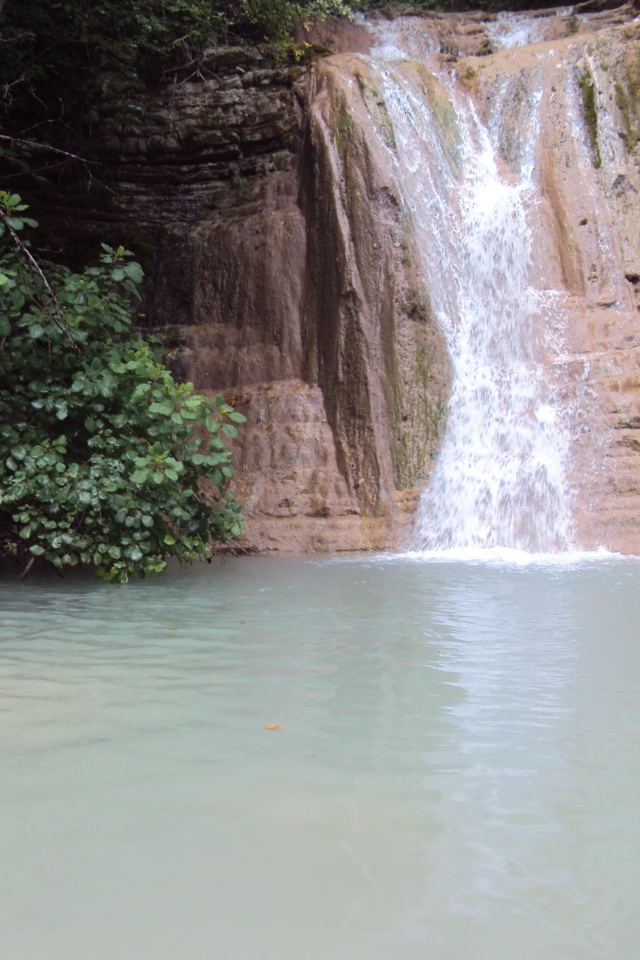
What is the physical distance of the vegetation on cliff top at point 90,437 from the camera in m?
6.89

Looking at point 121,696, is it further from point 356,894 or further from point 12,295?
point 12,295

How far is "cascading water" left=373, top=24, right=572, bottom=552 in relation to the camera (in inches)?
405

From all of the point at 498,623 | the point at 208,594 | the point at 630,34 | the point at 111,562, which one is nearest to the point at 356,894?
the point at 498,623

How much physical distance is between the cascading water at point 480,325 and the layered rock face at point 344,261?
0.19 metres

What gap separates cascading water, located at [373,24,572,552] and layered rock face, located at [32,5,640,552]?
0.19 m

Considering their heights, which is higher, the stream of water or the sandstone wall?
the sandstone wall

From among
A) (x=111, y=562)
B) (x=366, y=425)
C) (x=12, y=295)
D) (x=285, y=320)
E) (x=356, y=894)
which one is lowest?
(x=356, y=894)

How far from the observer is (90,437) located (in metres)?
7.45

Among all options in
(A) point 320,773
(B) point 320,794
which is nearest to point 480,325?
(A) point 320,773

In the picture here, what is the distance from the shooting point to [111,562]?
7223mm

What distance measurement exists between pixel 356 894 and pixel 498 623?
3465 mm

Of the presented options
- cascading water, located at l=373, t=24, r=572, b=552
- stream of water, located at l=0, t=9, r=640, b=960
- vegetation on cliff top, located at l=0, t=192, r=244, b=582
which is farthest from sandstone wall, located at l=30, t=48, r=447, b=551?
stream of water, located at l=0, t=9, r=640, b=960

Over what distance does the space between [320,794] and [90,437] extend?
211 inches

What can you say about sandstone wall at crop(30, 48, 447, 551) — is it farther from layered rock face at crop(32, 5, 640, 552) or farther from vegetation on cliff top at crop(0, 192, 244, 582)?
vegetation on cliff top at crop(0, 192, 244, 582)
